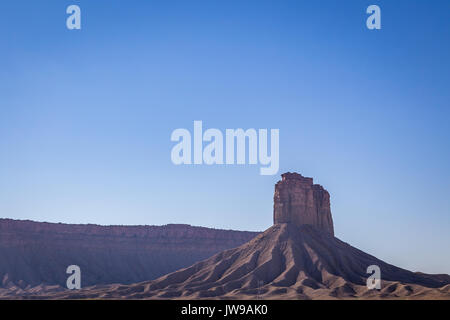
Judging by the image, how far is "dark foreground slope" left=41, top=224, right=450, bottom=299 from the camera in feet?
430

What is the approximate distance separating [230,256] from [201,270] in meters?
7.85

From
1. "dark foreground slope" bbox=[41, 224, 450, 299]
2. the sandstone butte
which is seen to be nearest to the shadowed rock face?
the sandstone butte

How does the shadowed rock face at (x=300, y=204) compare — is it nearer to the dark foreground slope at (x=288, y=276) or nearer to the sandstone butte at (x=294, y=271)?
the sandstone butte at (x=294, y=271)

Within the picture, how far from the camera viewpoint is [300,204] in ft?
544

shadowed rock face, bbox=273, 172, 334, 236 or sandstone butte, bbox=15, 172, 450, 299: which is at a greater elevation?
shadowed rock face, bbox=273, 172, 334, 236

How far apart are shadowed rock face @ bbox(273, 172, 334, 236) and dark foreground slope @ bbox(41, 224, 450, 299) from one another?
292cm

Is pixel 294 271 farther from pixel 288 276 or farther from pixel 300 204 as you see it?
pixel 300 204

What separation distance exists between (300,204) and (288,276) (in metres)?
28.2

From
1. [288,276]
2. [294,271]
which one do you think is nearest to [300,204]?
[294,271]

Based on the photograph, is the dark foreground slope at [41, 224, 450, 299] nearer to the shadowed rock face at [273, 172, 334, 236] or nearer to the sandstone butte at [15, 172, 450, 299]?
the sandstone butte at [15, 172, 450, 299]

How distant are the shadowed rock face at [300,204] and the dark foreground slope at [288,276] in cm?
292
